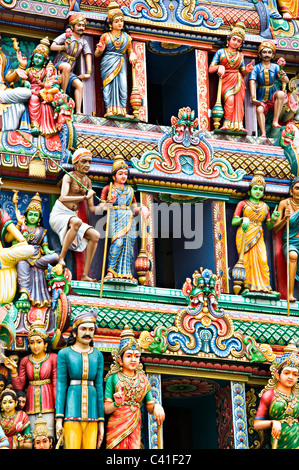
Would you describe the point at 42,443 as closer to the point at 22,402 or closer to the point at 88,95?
the point at 22,402

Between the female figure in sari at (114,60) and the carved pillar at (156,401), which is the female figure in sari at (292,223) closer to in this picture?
the female figure in sari at (114,60)

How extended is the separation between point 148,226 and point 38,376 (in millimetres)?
3377

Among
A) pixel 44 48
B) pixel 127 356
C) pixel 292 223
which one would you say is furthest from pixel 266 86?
pixel 127 356

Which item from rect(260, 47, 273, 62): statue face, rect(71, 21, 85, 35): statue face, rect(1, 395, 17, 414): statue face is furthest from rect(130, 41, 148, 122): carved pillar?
rect(1, 395, 17, 414): statue face

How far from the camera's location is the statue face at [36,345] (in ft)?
93.4

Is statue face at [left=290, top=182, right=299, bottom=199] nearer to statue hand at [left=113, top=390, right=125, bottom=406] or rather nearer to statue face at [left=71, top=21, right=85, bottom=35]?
statue face at [left=71, top=21, right=85, bottom=35]

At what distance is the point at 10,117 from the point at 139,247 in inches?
113

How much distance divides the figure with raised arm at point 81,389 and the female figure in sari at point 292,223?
13.3 ft

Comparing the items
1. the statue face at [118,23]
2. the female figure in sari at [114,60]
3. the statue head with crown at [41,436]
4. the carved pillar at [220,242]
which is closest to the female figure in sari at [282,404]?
the carved pillar at [220,242]

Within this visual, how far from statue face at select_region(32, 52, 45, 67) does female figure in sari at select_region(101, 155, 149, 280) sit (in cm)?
204

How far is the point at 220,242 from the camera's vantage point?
30.8 meters

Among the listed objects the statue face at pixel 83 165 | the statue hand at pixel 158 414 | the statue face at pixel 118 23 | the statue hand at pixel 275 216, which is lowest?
the statue hand at pixel 158 414
